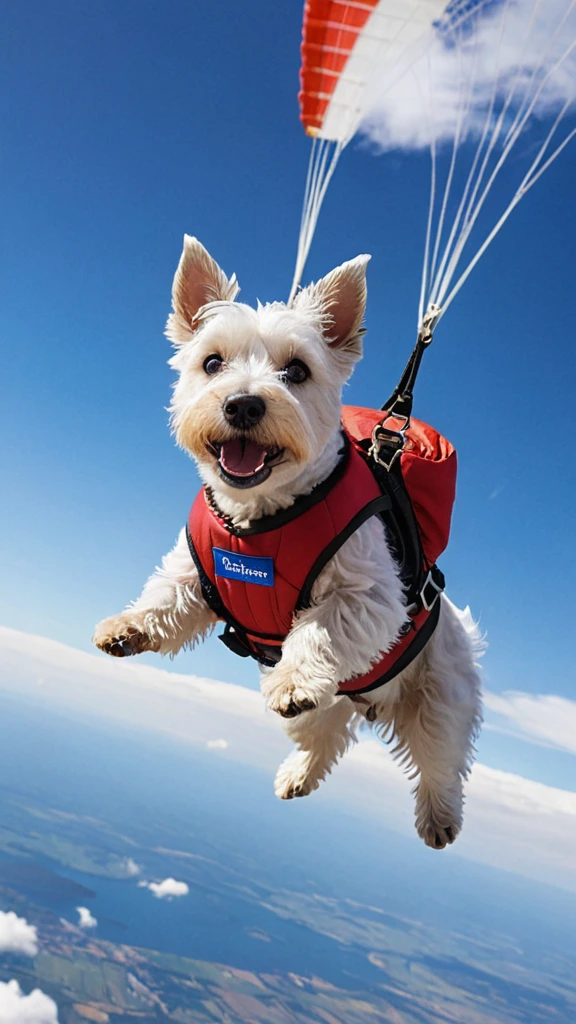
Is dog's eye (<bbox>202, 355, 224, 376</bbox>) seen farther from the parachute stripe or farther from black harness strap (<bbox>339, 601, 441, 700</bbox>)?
the parachute stripe

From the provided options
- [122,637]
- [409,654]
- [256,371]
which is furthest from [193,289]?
[409,654]

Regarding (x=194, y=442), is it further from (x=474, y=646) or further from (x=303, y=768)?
(x=303, y=768)

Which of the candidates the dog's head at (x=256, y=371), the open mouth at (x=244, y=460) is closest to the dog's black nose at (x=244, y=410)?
the dog's head at (x=256, y=371)

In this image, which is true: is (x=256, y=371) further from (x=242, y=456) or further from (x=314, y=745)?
(x=314, y=745)

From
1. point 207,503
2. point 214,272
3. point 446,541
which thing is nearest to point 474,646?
point 446,541

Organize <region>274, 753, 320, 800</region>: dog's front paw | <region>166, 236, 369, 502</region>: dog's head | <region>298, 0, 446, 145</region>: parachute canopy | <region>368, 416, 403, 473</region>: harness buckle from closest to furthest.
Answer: <region>166, 236, 369, 502</region>: dog's head < <region>368, 416, 403, 473</region>: harness buckle < <region>274, 753, 320, 800</region>: dog's front paw < <region>298, 0, 446, 145</region>: parachute canopy

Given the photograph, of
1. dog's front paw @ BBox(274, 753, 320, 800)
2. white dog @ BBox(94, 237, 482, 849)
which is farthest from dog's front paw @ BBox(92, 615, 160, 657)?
dog's front paw @ BBox(274, 753, 320, 800)
